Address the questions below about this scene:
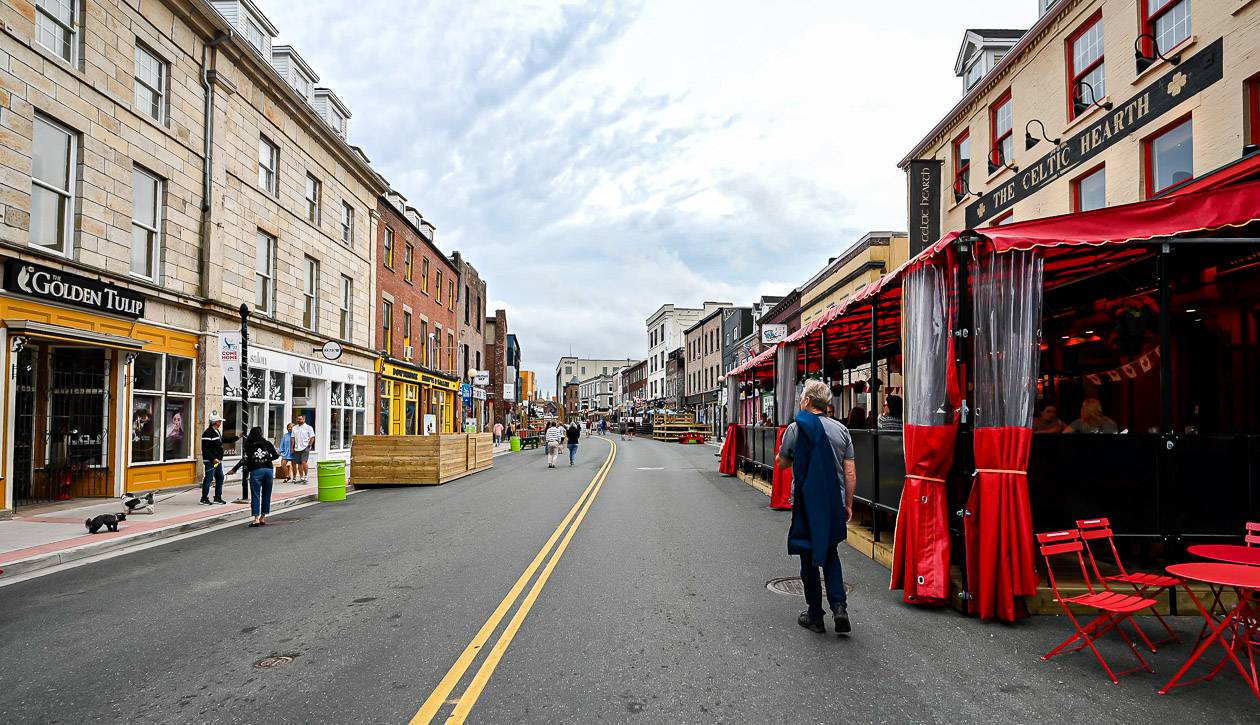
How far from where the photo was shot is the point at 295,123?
73.5 ft

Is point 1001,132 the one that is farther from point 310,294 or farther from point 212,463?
point 310,294

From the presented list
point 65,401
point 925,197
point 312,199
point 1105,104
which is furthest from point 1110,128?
point 312,199

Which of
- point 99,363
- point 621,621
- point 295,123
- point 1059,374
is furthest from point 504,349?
point 621,621

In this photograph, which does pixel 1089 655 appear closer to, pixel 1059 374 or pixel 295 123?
pixel 1059 374

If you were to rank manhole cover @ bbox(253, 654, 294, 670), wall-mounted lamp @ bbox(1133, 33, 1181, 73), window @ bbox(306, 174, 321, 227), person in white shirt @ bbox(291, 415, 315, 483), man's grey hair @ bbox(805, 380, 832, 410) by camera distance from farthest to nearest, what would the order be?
window @ bbox(306, 174, 321, 227), person in white shirt @ bbox(291, 415, 315, 483), wall-mounted lamp @ bbox(1133, 33, 1181, 73), man's grey hair @ bbox(805, 380, 832, 410), manhole cover @ bbox(253, 654, 294, 670)

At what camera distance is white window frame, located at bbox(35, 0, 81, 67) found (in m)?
12.8

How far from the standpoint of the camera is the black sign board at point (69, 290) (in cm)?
1177

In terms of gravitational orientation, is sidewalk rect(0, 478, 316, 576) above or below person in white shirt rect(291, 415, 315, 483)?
below

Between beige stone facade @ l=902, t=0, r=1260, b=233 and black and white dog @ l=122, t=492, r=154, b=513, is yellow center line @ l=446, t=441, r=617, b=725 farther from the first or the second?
beige stone facade @ l=902, t=0, r=1260, b=233

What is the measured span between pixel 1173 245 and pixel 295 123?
22531 millimetres

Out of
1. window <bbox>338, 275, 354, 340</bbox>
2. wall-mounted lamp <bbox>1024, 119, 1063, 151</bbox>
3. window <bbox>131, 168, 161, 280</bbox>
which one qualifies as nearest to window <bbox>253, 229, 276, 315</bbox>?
window <bbox>131, 168, 161, 280</bbox>

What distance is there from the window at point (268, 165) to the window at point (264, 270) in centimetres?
137

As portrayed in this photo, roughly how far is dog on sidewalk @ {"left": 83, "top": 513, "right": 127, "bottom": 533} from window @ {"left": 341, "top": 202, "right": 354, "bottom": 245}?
17237 mm

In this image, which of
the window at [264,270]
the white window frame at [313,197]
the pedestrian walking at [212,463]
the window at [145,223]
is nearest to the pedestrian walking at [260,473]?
the pedestrian walking at [212,463]
